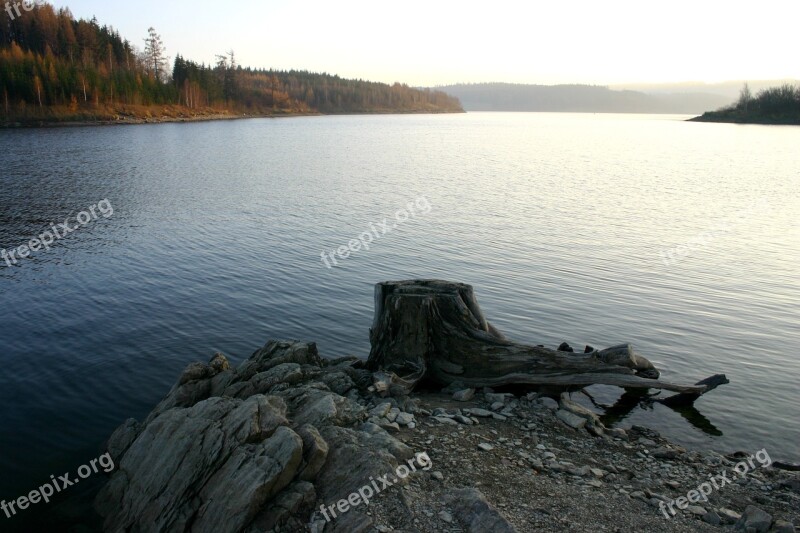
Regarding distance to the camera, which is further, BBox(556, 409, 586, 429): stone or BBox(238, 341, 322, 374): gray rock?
BBox(238, 341, 322, 374): gray rock

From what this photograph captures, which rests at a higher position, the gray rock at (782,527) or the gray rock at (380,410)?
the gray rock at (380,410)

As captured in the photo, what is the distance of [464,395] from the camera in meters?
15.9

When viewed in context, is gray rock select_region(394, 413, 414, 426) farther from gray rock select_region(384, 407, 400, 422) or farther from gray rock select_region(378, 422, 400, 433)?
gray rock select_region(378, 422, 400, 433)

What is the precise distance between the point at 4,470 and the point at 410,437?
10962 millimetres

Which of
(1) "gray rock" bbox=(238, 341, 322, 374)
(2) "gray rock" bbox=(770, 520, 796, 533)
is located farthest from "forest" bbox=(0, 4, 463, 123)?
(2) "gray rock" bbox=(770, 520, 796, 533)

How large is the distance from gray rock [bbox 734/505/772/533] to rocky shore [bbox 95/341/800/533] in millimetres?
33

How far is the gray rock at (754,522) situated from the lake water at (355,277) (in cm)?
583

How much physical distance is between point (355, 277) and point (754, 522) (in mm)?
24090

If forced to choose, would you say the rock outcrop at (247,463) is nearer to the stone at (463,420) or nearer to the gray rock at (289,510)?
the gray rock at (289,510)

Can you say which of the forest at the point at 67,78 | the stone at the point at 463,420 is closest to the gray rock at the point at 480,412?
the stone at the point at 463,420

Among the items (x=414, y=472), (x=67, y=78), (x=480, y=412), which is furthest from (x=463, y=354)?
(x=67, y=78)

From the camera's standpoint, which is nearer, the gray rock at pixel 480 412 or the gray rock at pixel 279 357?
the gray rock at pixel 480 412

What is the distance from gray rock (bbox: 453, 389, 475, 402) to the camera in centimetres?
1582

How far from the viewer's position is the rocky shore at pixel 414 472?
10.7 meters
